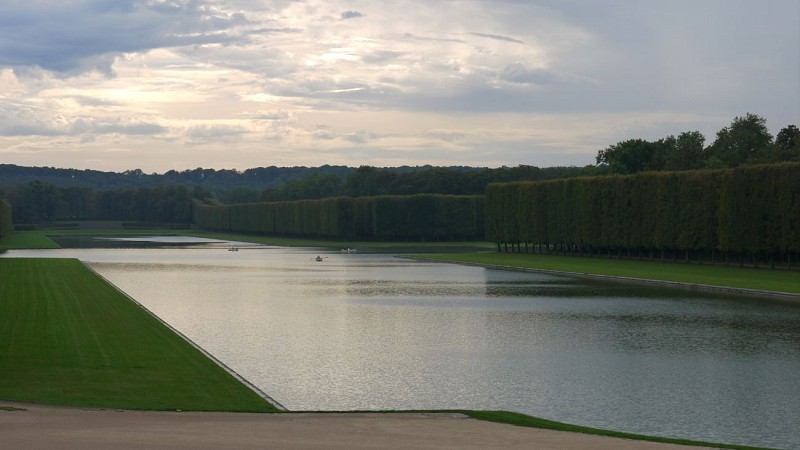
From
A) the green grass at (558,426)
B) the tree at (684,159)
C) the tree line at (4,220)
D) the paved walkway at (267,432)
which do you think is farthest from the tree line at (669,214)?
the tree line at (4,220)

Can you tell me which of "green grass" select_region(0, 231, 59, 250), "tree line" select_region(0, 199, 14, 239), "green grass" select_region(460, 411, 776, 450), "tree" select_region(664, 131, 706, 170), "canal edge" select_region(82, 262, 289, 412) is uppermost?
"tree" select_region(664, 131, 706, 170)

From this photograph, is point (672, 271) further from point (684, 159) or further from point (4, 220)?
point (4, 220)

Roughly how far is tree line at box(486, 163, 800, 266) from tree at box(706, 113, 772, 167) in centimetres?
3691

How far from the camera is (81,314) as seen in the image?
29250 mm

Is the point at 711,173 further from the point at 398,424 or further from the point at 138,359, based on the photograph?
the point at 398,424

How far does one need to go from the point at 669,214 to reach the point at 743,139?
55518 mm

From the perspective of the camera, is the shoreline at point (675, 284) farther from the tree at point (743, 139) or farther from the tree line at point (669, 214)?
the tree at point (743, 139)

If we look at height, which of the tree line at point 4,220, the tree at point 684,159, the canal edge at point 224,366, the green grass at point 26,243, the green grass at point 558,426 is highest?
the tree at point 684,159

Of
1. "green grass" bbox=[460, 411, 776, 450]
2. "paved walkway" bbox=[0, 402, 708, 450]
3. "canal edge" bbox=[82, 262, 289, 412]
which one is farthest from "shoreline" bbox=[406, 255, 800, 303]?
"paved walkway" bbox=[0, 402, 708, 450]

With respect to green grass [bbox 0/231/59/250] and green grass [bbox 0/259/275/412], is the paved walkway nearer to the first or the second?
green grass [bbox 0/259/275/412]

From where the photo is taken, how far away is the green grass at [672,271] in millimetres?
42250

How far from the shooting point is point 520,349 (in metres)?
22.5

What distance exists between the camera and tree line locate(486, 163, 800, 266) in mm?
51750

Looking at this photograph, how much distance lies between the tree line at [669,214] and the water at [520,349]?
13795 millimetres
